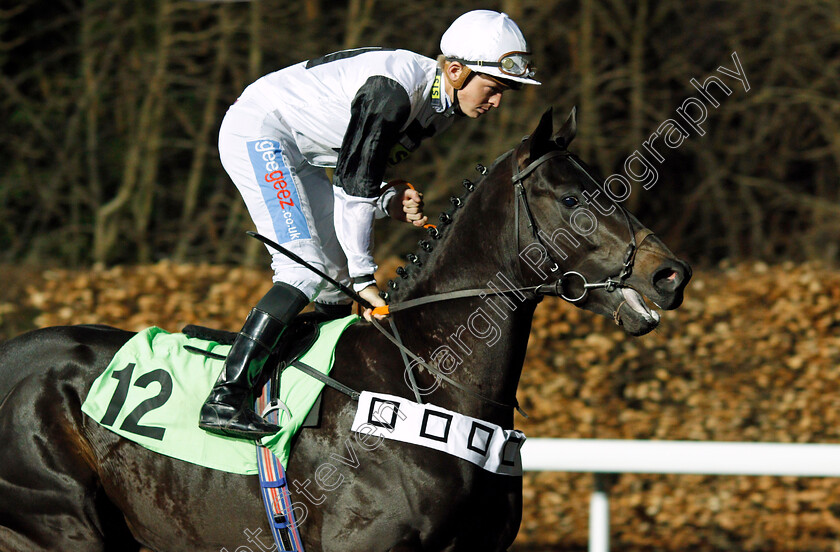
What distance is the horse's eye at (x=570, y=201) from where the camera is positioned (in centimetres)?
284

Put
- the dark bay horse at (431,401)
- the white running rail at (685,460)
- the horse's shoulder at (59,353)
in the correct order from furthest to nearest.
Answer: the white running rail at (685,460) → the horse's shoulder at (59,353) → the dark bay horse at (431,401)

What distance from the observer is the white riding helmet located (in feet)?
9.93

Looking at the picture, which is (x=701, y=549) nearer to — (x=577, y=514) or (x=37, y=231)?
(x=577, y=514)

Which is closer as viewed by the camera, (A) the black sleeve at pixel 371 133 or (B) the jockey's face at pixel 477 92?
(A) the black sleeve at pixel 371 133

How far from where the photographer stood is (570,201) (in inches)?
112

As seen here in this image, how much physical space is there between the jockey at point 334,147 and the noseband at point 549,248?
323 millimetres

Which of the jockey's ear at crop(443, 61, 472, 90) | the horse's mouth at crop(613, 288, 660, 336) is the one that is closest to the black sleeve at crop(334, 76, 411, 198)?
the jockey's ear at crop(443, 61, 472, 90)

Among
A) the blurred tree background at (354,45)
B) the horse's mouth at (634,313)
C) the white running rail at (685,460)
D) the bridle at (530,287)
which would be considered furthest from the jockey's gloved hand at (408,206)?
the blurred tree background at (354,45)

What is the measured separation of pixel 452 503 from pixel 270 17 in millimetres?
6650

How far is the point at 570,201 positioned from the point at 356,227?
685mm

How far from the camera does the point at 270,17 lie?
27.9 feet

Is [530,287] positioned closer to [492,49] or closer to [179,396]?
[492,49]

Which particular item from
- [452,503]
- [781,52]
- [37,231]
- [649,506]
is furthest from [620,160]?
[452,503]

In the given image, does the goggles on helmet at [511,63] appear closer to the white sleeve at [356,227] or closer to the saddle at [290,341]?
the white sleeve at [356,227]
